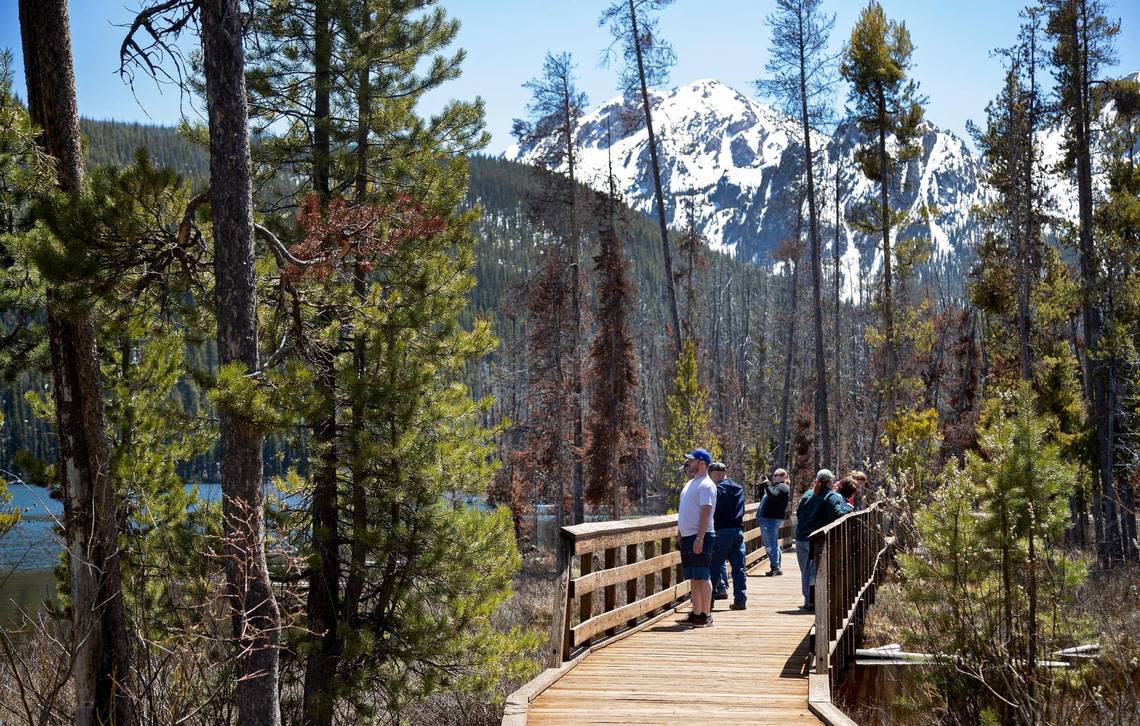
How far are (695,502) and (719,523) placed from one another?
154 cm

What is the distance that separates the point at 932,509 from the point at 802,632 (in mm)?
2734

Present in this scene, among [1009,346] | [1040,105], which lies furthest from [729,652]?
[1009,346]

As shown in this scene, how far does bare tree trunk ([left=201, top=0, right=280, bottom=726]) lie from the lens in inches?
296

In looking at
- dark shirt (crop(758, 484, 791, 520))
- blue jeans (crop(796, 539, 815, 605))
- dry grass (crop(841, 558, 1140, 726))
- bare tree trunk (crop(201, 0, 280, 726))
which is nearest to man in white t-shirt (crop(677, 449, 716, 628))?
blue jeans (crop(796, 539, 815, 605))

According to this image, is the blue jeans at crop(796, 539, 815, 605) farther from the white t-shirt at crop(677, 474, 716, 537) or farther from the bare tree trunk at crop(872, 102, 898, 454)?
the bare tree trunk at crop(872, 102, 898, 454)

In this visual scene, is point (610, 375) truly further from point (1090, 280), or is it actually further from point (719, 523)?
point (719, 523)

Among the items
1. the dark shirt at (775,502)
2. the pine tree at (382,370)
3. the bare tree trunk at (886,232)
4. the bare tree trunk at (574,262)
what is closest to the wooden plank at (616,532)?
the pine tree at (382,370)

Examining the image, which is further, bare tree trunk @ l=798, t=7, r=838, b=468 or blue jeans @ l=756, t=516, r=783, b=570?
bare tree trunk @ l=798, t=7, r=838, b=468

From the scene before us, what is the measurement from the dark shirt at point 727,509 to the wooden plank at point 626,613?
1.17 metres

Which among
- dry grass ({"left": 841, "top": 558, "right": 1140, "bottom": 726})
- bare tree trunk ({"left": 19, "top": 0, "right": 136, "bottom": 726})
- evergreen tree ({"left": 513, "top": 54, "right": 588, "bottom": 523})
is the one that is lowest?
dry grass ({"left": 841, "top": 558, "right": 1140, "bottom": 726})

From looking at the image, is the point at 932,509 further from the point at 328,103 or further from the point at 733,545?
the point at 328,103

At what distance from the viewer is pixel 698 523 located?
9625 mm

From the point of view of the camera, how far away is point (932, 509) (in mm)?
7703

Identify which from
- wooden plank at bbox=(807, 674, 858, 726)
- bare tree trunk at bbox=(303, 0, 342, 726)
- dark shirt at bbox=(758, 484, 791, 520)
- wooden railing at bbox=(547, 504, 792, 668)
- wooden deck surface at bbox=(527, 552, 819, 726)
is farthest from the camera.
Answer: dark shirt at bbox=(758, 484, 791, 520)
